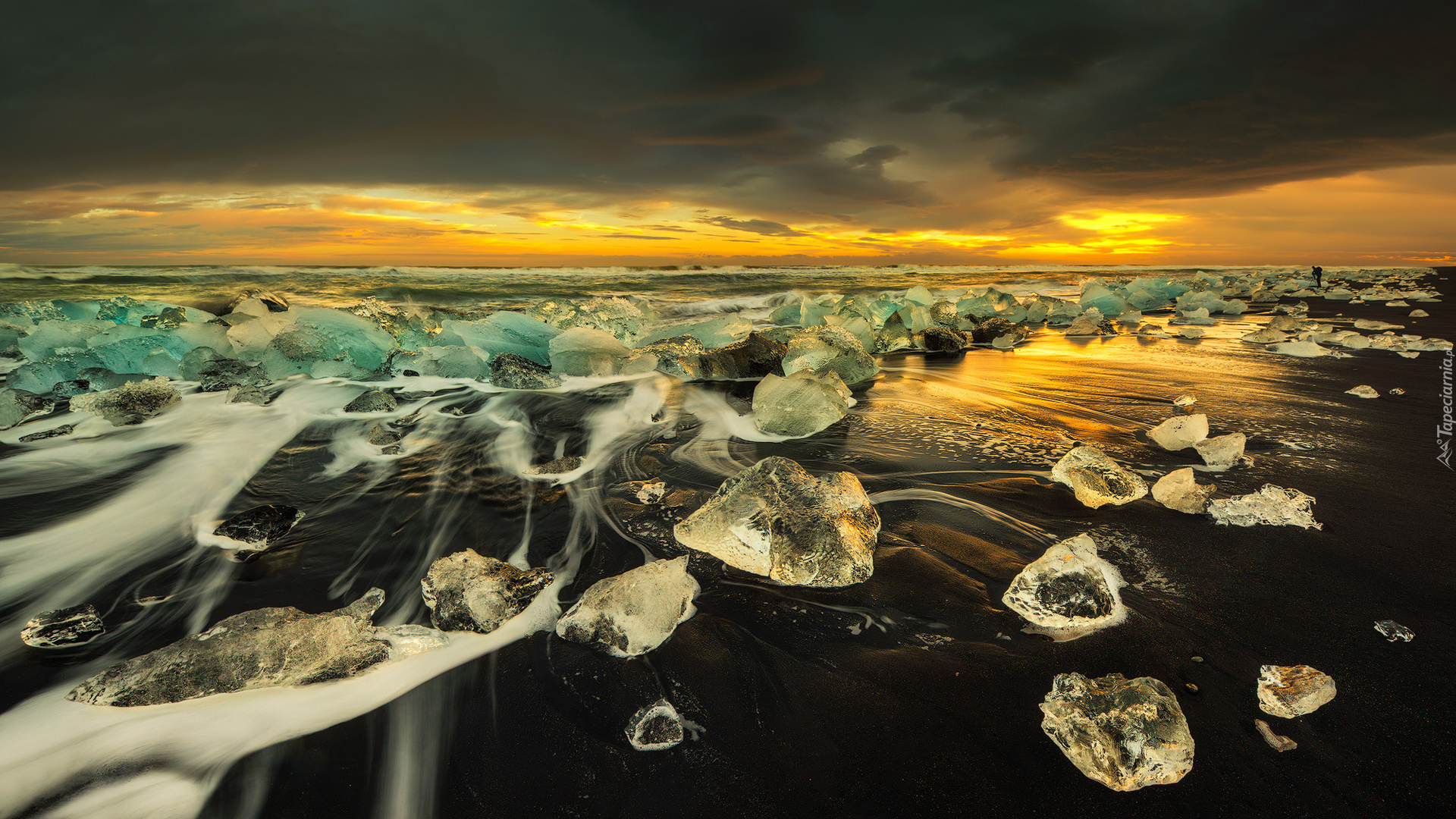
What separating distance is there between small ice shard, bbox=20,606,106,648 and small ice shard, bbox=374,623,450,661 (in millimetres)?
1000

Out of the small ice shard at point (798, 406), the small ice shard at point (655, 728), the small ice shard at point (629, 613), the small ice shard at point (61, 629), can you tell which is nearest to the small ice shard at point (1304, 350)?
the small ice shard at point (798, 406)

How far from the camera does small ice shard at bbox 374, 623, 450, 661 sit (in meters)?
1.62

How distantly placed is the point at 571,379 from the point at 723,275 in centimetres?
2007

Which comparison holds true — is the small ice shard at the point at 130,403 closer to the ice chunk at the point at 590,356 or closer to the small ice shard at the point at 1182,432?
the ice chunk at the point at 590,356

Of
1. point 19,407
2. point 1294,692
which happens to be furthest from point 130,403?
point 1294,692

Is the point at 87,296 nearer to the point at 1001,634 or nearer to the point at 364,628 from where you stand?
the point at 364,628

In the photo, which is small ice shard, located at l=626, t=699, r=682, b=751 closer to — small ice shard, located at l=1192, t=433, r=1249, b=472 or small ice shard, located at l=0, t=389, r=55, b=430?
small ice shard, located at l=1192, t=433, r=1249, b=472

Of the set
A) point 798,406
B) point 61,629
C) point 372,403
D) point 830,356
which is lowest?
point 61,629

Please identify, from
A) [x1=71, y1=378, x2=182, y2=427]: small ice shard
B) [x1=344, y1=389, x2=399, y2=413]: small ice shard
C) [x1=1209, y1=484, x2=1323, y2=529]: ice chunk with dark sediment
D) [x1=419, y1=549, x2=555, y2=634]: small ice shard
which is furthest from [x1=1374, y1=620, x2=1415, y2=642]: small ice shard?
[x1=71, y1=378, x2=182, y2=427]: small ice shard

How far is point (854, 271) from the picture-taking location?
29.0 meters

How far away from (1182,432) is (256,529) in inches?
190

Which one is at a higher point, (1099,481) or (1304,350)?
(1304,350)

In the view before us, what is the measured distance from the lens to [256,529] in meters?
2.33

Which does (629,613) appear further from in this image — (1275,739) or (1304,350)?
(1304,350)
